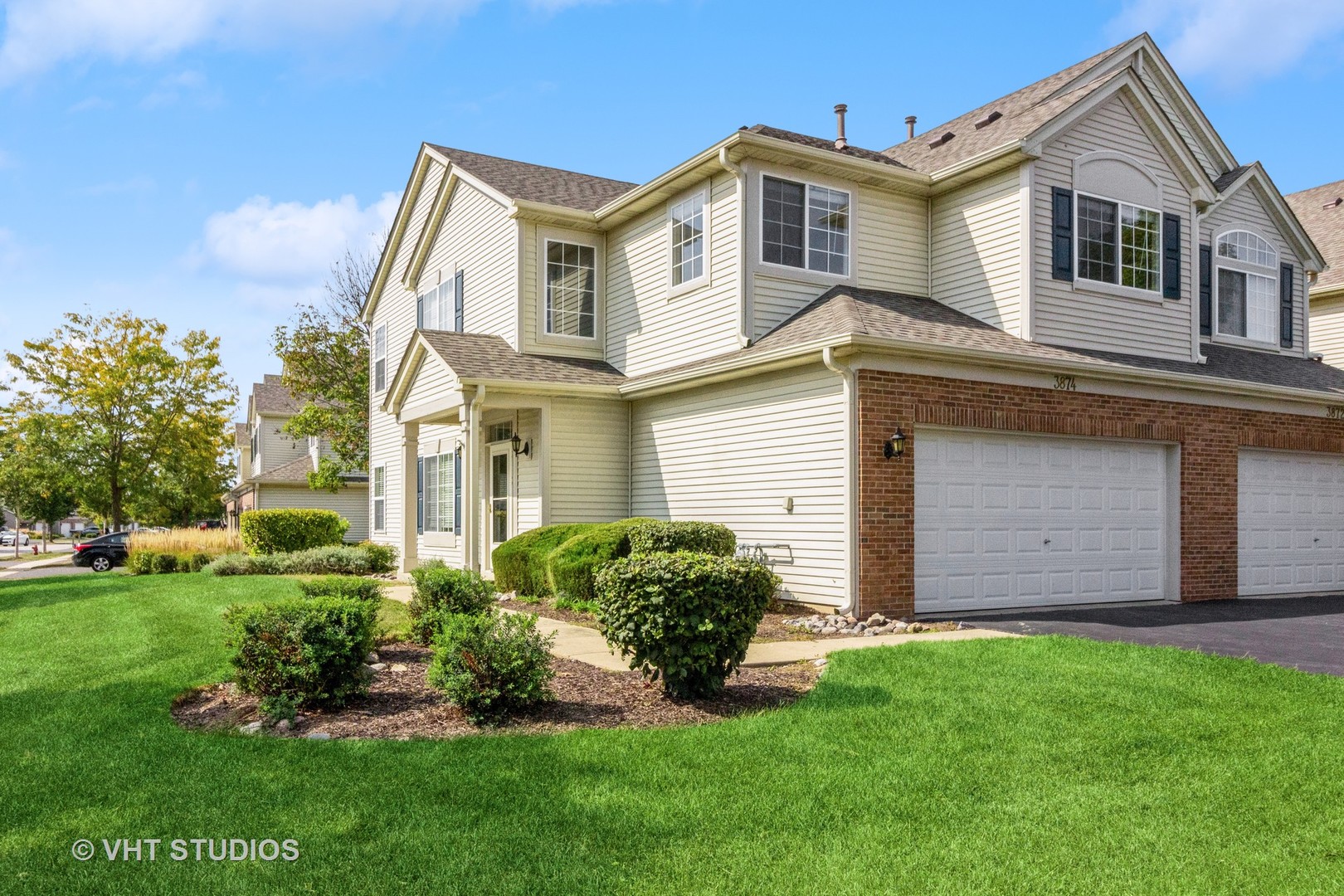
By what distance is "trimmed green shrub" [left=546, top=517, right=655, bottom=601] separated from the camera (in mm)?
12391

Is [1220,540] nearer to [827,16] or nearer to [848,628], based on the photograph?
[848,628]

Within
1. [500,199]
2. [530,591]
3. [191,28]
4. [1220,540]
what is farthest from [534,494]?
[1220,540]

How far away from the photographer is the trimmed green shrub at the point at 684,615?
6.86 m

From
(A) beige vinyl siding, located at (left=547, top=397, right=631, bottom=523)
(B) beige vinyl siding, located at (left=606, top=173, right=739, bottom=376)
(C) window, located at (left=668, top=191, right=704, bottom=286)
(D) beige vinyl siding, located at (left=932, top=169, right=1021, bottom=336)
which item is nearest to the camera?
(D) beige vinyl siding, located at (left=932, top=169, right=1021, bottom=336)

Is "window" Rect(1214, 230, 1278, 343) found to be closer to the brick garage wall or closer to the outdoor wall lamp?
the brick garage wall

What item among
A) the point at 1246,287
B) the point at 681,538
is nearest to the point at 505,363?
the point at 681,538

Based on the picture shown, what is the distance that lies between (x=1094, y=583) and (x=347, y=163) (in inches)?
489

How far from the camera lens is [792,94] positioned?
16656mm

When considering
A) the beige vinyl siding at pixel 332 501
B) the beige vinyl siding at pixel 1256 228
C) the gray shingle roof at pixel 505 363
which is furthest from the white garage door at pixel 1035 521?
the beige vinyl siding at pixel 332 501

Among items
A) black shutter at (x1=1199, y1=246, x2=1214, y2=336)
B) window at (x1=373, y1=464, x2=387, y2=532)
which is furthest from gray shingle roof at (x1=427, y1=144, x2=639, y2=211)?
black shutter at (x1=1199, y1=246, x2=1214, y2=336)

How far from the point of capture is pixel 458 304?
19391mm

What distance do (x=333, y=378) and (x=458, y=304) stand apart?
43.4ft

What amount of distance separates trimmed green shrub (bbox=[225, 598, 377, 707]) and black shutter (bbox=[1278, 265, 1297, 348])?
17248 mm

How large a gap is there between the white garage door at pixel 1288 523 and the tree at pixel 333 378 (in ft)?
78.0
